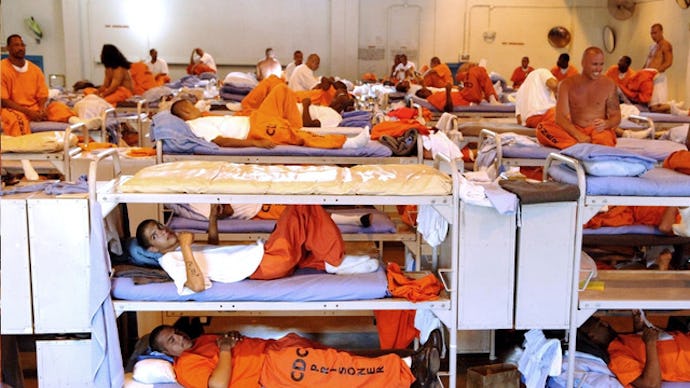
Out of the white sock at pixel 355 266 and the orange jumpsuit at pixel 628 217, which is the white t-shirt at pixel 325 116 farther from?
the white sock at pixel 355 266

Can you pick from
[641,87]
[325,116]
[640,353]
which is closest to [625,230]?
[640,353]

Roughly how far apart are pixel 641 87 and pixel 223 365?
10022 millimetres

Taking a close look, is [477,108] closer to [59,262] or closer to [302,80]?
[302,80]

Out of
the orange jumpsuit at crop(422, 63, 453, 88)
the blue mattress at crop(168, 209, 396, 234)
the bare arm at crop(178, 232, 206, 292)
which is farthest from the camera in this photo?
the orange jumpsuit at crop(422, 63, 453, 88)

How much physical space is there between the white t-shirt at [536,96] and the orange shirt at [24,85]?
19.7ft

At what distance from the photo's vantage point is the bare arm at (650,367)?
3.75 m

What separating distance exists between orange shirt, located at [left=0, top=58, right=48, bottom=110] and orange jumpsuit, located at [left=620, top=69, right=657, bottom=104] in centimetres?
891

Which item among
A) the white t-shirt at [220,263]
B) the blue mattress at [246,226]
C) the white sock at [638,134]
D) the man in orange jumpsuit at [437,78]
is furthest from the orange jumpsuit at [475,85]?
the white t-shirt at [220,263]

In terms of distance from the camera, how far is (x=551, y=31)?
19.0 m

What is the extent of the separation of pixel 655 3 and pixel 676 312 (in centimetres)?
1309

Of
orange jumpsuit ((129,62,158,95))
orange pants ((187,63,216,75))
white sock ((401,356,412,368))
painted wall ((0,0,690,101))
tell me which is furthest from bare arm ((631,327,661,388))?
painted wall ((0,0,690,101))

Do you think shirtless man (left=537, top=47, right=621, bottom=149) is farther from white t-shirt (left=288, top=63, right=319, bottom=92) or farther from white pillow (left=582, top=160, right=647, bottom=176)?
white t-shirt (left=288, top=63, right=319, bottom=92)

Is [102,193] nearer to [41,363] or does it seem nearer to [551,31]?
[41,363]

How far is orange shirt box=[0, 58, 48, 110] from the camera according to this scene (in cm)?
857
